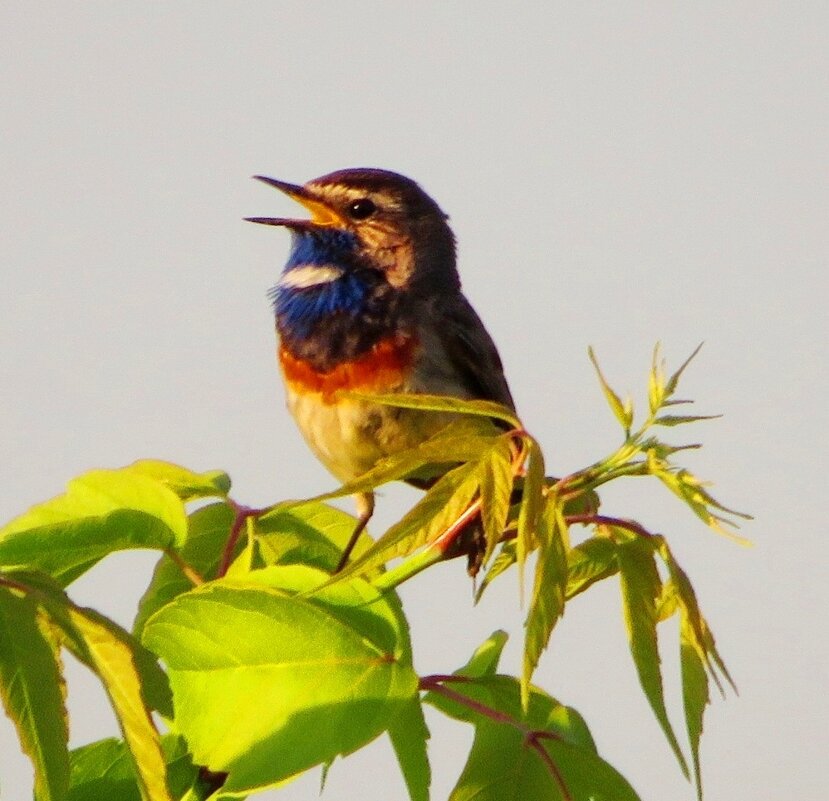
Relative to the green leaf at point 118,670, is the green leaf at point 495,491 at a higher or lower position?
higher

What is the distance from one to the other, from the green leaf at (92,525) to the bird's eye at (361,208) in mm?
3848

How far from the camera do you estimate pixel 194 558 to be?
11.7 ft

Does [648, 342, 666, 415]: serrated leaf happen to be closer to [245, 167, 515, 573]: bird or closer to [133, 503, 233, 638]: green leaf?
[133, 503, 233, 638]: green leaf

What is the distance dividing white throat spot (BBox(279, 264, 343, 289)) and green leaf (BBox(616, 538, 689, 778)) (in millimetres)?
3733

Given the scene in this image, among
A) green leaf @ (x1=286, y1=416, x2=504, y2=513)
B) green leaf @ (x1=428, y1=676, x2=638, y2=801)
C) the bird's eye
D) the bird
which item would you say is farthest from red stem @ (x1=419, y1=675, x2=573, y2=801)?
the bird's eye

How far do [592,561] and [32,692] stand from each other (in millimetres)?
1231

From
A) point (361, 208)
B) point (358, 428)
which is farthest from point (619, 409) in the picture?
point (361, 208)

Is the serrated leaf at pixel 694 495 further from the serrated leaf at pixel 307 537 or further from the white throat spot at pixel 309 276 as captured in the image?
the white throat spot at pixel 309 276

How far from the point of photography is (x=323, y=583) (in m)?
2.55

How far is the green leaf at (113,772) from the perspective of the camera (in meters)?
3.10

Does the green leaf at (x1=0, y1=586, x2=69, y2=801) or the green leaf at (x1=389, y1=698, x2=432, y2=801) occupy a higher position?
the green leaf at (x1=0, y1=586, x2=69, y2=801)

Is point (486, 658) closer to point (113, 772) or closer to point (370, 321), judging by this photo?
point (113, 772)

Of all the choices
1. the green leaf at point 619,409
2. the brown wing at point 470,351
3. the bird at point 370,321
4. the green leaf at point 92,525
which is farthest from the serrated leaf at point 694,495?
the brown wing at point 470,351

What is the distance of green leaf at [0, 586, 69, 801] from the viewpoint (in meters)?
2.50
